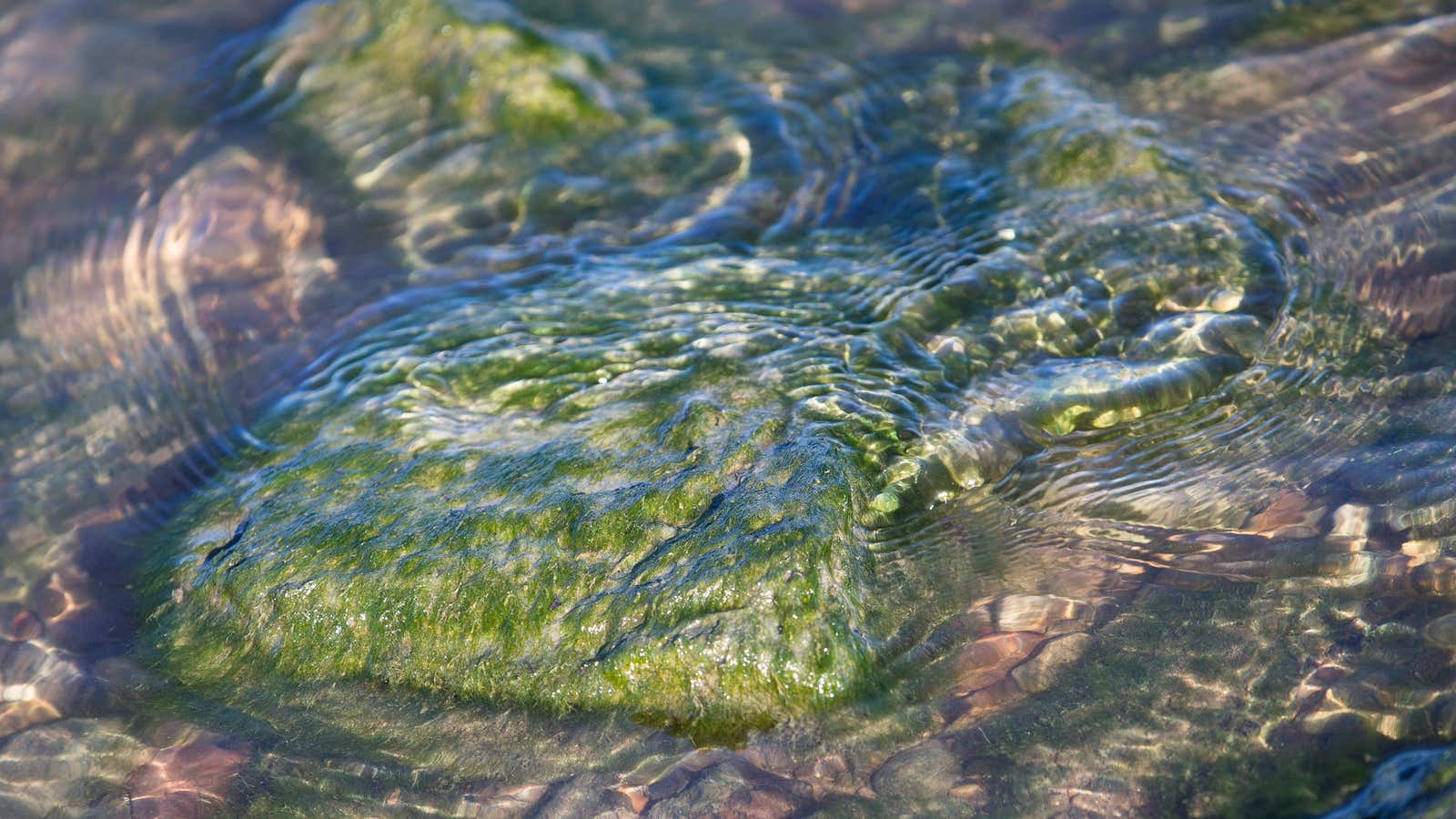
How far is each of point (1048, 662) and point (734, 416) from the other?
55.5 inches

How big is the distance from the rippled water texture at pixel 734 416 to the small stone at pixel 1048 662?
0.05ft

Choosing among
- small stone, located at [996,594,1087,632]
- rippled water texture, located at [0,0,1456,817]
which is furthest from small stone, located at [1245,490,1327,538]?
small stone, located at [996,594,1087,632]

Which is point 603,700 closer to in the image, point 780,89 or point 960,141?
point 960,141

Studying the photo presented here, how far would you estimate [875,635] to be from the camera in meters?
3.36

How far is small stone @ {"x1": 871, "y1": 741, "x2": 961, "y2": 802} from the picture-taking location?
300cm

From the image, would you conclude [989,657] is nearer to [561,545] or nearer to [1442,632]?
[1442,632]

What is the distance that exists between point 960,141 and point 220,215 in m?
4.12

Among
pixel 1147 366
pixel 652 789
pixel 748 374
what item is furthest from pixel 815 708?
pixel 1147 366

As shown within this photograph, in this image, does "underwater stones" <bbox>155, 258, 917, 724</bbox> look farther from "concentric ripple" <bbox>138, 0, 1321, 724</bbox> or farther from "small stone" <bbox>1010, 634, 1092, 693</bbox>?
"small stone" <bbox>1010, 634, 1092, 693</bbox>

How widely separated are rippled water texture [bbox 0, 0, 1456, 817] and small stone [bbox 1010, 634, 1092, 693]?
0.5 inches

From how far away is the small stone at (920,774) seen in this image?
300 cm

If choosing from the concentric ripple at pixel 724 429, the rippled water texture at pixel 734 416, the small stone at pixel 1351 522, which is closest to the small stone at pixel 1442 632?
the rippled water texture at pixel 734 416

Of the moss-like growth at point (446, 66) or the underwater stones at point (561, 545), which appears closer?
the underwater stones at point (561, 545)

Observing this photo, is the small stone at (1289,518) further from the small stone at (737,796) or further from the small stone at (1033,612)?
the small stone at (737,796)
